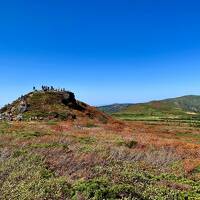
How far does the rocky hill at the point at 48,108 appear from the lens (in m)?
62.8

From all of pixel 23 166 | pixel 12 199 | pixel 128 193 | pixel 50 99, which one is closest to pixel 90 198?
pixel 128 193

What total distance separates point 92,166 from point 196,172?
7364 mm

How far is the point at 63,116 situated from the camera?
206 feet

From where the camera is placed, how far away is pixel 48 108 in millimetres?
66188

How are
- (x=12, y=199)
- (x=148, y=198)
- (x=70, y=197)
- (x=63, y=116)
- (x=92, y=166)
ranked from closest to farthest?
(x=12, y=199) < (x=70, y=197) < (x=148, y=198) < (x=92, y=166) < (x=63, y=116)

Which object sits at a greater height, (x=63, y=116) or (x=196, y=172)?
(x=63, y=116)

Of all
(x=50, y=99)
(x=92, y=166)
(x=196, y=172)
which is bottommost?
(x=196, y=172)

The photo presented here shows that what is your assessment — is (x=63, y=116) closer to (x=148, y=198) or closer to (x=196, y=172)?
(x=196, y=172)

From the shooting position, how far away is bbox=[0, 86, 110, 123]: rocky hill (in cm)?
6284

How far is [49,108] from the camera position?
66.2 metres

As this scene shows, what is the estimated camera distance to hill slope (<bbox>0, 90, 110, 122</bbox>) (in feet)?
206

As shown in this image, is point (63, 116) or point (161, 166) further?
point (63, 116)

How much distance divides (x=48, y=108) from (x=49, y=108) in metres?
0.19

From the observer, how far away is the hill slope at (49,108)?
62.8 m
